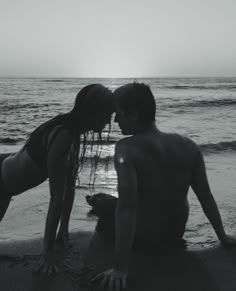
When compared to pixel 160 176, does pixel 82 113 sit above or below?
above

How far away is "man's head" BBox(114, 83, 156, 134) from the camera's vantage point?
99.3 inches

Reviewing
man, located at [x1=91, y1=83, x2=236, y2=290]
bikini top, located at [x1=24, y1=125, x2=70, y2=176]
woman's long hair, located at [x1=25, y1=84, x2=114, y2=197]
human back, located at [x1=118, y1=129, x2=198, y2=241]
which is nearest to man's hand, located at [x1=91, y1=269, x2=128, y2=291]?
man, located at [x1=91, y1=83, x2=236, y2=290]

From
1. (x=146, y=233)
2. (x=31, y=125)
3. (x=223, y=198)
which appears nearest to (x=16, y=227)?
(x=146, y=233)

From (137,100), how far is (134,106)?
0.18 feet

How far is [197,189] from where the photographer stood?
2.99 m

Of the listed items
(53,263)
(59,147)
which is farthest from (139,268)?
(59,147)

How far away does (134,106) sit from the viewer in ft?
8.42

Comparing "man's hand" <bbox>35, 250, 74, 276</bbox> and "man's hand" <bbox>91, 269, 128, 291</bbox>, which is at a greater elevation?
"man's hand" <bbox>91, 269, 128, 291</bbox>

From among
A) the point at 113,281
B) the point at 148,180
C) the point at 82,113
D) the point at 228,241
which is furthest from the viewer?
the point at 228,241

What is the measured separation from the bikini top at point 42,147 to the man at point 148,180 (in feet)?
1.52

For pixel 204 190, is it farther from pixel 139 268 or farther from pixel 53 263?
pixel 53 263

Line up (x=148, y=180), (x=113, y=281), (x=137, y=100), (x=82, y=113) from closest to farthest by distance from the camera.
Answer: (x=113, y=281) → (x=137, y=100) → (x=148, y=180) → (x=82, y=113)

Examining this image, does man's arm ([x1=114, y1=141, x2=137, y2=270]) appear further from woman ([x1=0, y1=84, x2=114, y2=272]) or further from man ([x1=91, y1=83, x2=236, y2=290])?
woman ([x1=0, y1=84, x2=114, y2=272])

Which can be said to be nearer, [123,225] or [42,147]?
[123,225]
